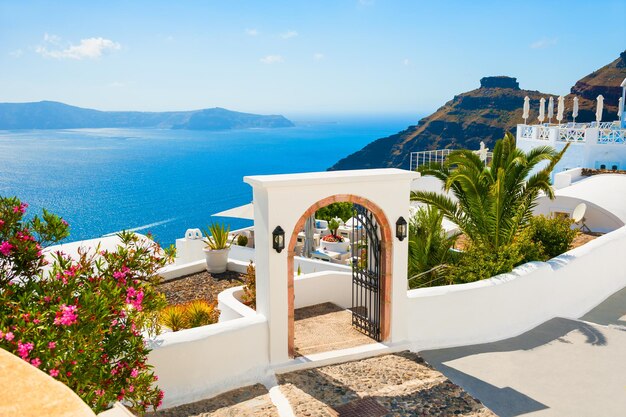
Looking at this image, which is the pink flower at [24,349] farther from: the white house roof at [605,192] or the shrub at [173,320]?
the white house roof at [605,192]

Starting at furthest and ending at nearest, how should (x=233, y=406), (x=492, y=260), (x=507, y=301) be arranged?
(x=492, y=260)
(x=507, y=301)
(x=233, y=406)

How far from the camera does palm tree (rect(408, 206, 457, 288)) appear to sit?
39.2 ft

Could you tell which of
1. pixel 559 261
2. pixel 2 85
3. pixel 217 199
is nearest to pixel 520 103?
pixel 217 199

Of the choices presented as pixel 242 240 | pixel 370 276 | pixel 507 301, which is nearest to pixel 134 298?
pixel 370 276

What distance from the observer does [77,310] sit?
5.00 metres

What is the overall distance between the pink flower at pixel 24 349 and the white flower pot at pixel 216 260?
10.2m

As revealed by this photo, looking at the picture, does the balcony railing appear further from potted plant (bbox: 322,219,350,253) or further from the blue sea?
the blue sea

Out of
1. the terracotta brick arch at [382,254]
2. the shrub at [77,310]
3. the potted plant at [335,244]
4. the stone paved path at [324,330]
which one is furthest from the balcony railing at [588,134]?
the shrub at [77,310]

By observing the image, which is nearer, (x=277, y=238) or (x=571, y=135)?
(x=277, y=238)

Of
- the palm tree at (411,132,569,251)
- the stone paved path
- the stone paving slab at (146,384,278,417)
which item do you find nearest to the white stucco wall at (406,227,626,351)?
the stone paved path

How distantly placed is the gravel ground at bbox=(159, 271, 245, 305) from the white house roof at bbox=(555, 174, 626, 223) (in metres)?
11.4

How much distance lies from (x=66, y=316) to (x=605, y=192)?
1810 cm

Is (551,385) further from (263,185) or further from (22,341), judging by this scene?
(22,341)

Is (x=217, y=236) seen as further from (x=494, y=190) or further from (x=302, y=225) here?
(x=494, y=190)
